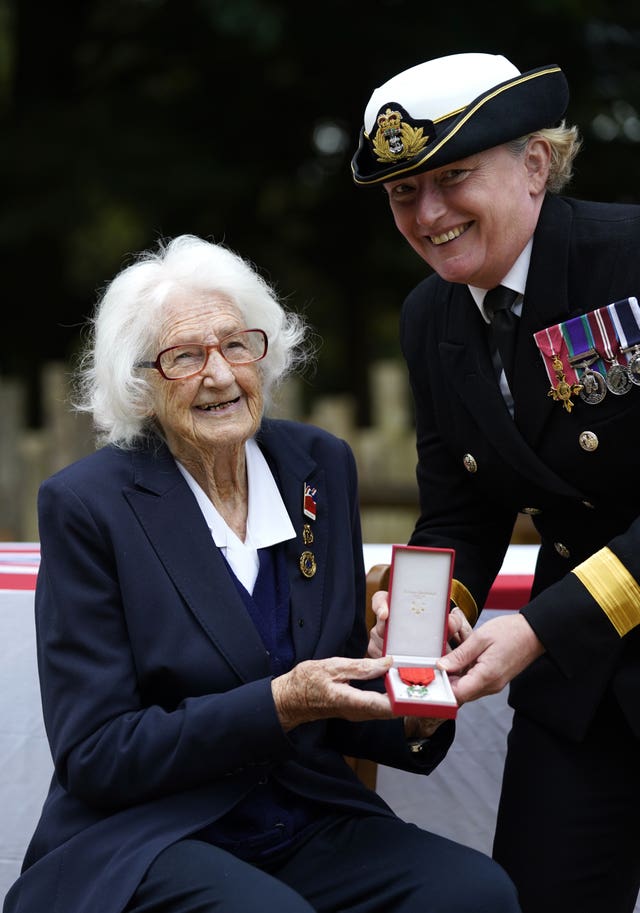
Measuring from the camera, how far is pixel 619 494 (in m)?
2.83

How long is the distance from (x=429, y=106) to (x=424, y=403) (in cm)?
74

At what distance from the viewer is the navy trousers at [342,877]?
2557 millimetres

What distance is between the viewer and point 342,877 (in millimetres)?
2760

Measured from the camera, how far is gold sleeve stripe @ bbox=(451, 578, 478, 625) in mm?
3086

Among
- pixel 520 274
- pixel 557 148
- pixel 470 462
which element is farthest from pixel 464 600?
pixel 557 148

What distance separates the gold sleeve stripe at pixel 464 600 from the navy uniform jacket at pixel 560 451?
2 cm

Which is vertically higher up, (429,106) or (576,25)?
(576,25)

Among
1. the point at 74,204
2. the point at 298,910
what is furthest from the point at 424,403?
the point at 74,204

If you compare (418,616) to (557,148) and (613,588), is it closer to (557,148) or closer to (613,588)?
(613,588)

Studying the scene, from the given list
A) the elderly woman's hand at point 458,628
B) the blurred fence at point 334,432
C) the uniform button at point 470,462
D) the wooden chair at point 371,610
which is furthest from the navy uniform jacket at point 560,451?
the blurred fence at point 334,432

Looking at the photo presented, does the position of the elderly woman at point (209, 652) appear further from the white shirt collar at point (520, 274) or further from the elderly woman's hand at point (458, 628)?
the white shirt collar at point (520, 274)

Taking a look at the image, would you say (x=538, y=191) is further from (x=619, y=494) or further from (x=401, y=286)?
(x=401, y=286)

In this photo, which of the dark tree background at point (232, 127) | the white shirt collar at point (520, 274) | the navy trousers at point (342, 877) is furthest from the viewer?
the dark tree background at point (232, 127)

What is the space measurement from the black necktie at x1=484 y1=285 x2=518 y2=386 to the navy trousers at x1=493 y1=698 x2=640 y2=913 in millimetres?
753
